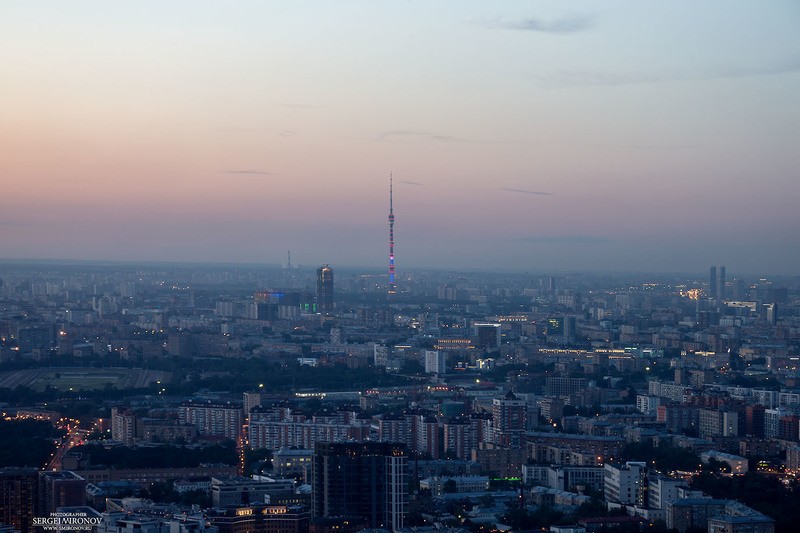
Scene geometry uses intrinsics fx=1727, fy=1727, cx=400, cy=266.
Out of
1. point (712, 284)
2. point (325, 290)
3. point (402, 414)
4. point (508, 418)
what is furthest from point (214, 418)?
point (712, 284)

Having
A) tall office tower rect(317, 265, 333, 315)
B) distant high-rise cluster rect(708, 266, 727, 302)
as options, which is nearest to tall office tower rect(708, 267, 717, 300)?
distant high-rise cluster rect(708, 266, 727, 302)

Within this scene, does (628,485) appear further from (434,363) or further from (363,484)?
(434,363)

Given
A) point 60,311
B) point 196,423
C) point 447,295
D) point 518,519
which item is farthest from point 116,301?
point 518,519

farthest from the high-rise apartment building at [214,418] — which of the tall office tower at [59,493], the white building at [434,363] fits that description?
the white building at [434,363]

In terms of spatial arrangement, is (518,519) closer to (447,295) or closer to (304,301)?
(304,301)

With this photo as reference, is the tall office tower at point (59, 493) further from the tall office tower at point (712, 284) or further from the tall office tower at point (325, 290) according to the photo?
the tall office tower at point (712, 284)
